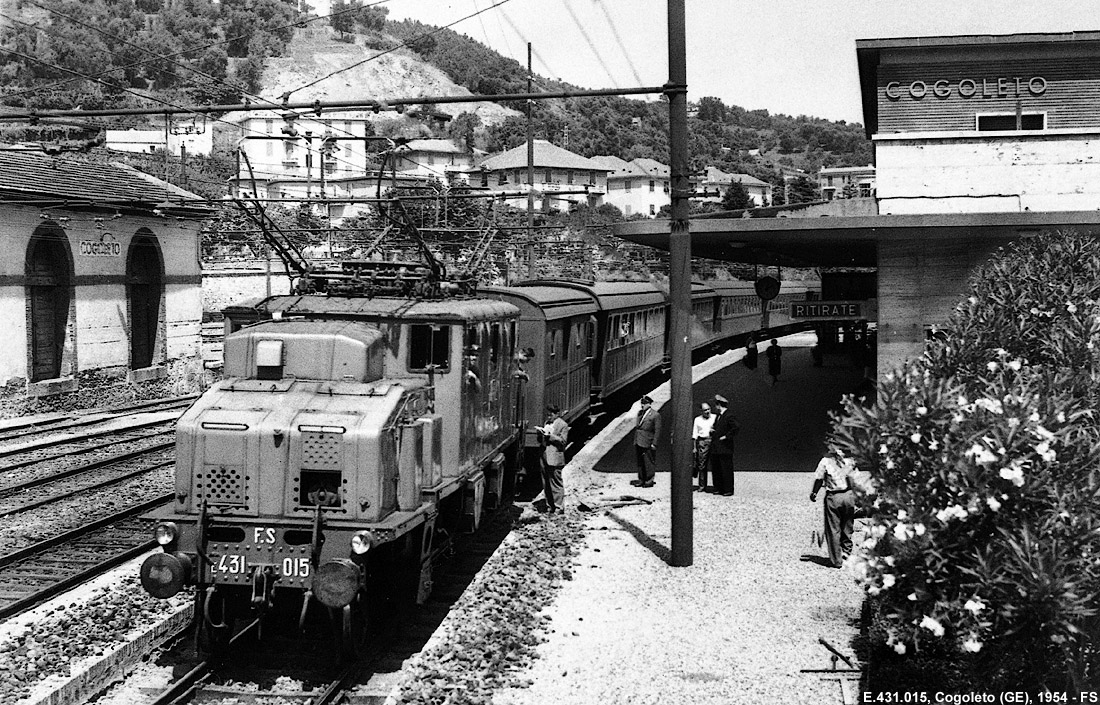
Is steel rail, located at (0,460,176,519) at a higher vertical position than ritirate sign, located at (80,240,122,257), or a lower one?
lower

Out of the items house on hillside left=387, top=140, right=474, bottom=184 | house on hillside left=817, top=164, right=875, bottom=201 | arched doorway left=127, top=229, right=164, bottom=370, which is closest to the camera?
arched doorway left=127, top=229, right=164, bottom=370

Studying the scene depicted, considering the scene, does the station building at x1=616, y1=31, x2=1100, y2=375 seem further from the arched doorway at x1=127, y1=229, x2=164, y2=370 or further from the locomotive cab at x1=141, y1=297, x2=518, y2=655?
the arched doorway at x1=127, y1=229, x2=164, y2=370

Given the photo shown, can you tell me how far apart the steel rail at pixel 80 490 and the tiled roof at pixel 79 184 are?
8.55 meters

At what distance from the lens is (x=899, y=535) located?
5.90 m

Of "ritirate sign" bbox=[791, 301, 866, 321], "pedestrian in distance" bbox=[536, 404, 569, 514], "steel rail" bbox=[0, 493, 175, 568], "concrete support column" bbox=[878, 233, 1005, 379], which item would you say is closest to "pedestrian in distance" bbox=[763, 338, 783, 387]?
"ritirate sign" bbox=[791, 301, 866, 321]

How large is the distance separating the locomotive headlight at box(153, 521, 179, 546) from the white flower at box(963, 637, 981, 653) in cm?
633

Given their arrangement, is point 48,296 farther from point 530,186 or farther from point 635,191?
point 635,191

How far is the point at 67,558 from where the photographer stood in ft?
42.7

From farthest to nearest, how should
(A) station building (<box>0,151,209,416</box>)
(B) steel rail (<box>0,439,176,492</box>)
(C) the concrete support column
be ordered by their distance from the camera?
1. (A) station building (<box>0,151,209,416</box>)
2. (B) steel rail (<box>0,439,176,492</box>)
3. (C) the concrete support column

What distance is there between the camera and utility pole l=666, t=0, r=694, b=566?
1204cm

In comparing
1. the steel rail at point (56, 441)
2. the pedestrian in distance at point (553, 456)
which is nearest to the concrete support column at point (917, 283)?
the pedestrian in distance at point (553, 456)

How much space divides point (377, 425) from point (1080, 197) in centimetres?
1302

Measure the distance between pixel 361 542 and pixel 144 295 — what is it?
2775 centimetres

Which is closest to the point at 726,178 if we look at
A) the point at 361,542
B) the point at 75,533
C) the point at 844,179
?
the point at 844,179
